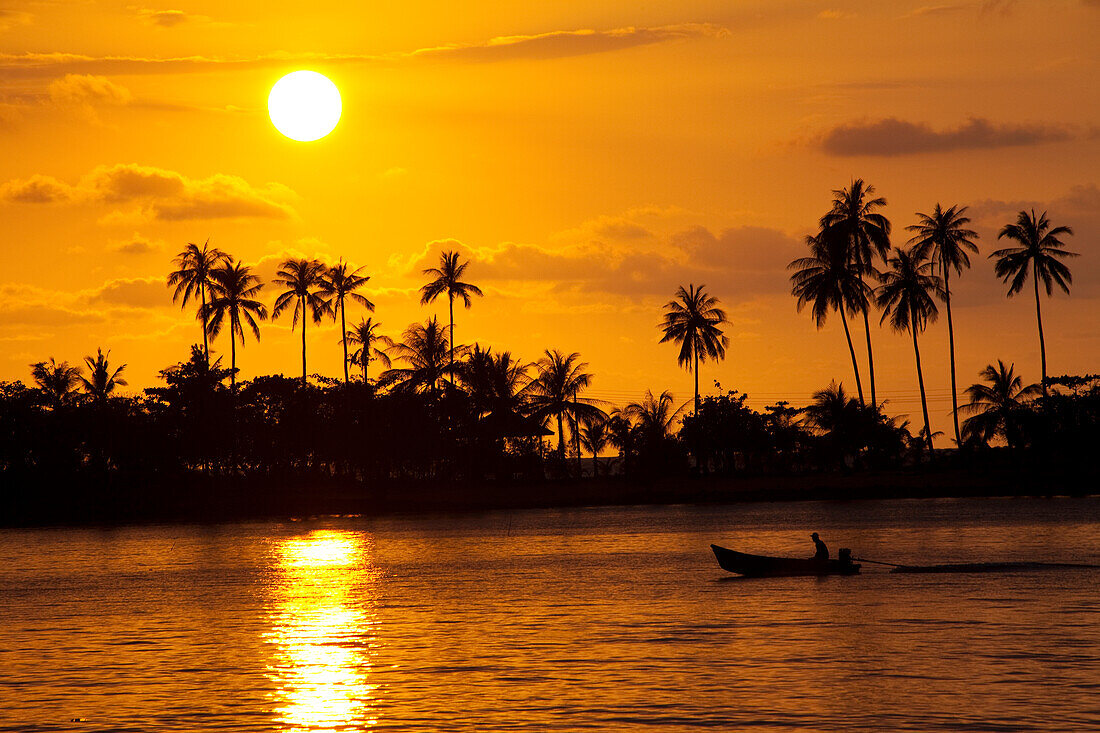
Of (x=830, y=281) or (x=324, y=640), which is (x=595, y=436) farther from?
(x=324, y=640)

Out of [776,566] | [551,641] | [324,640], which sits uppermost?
[776,566]

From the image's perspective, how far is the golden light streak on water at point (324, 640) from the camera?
85.7 feet

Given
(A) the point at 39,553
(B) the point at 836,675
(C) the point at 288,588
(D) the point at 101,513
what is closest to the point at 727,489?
(D) the point at 101,513

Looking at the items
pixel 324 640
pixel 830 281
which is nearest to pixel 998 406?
pixel 830 281

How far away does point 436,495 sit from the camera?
371 feet

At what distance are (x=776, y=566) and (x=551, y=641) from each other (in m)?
17.1

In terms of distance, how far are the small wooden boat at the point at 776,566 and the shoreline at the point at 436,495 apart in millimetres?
58505

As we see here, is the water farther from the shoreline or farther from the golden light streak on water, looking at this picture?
the shoreline

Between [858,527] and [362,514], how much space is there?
1825 inches

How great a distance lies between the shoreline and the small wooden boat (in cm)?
5850

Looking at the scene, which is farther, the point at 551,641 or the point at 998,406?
the point at 998,406

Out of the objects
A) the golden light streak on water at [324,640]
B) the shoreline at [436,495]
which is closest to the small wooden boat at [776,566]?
the golden light streak on water at [324,640]

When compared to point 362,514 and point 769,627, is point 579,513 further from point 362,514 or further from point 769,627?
point 769,627

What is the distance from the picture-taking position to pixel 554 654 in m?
32.8
